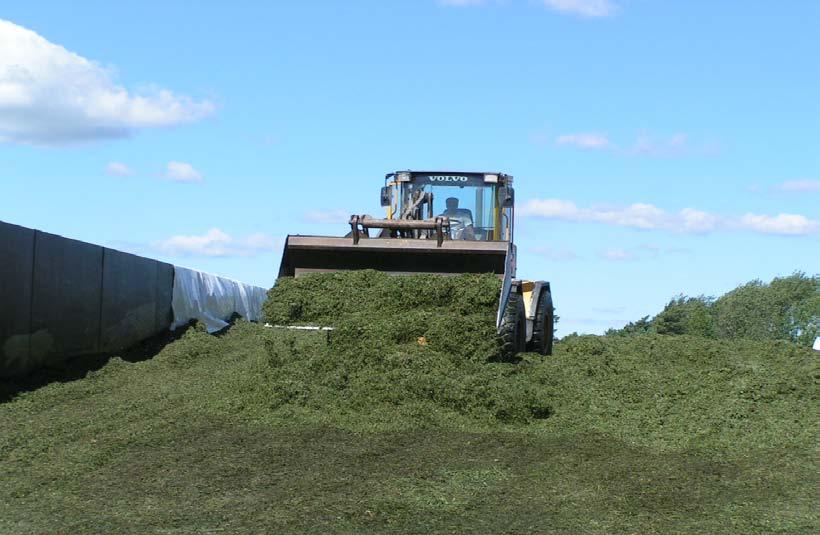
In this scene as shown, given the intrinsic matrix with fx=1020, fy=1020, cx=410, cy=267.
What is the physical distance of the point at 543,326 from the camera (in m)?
14.1

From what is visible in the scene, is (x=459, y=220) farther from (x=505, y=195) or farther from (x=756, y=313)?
(x=756, y=313)

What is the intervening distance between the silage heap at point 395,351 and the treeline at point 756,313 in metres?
40.7

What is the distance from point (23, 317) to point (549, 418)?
243 inches

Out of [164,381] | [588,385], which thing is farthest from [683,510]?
[164,381]

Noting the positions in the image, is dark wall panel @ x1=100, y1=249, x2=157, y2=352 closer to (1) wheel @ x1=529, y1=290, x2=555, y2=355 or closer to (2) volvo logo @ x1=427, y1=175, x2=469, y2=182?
(2) volvo logo @ x1=427, y1=175, x2=469, y2=182

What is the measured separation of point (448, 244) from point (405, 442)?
504cm

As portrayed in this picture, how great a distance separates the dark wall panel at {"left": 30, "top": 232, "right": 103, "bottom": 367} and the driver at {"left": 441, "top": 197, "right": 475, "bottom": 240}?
5.25 metres

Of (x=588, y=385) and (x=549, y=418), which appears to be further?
(x=588, y=385)

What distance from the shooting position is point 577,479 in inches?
311

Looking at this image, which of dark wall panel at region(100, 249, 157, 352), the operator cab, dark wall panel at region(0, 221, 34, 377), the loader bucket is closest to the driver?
the operator cab

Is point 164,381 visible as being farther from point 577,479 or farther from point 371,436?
point 577,479

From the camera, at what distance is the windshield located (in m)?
15.8

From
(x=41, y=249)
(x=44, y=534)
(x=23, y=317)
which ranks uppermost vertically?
(x=41, y=249)

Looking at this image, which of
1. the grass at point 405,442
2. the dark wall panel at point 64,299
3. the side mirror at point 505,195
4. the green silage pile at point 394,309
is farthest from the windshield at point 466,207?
the dark wall panel at point 64,299
